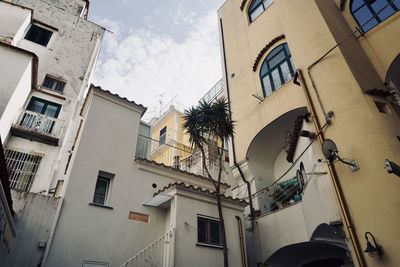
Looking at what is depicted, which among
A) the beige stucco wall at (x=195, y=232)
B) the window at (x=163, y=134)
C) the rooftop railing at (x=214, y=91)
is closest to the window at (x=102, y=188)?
the beige stucco wall at (x=195, y=232)

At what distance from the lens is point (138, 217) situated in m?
10.4

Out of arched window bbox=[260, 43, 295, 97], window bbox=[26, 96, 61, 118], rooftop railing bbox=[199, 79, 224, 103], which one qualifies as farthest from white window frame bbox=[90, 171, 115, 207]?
rooftop railing bbox=[199, 79, 224, 103]

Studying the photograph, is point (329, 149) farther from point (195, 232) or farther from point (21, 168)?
point (21, 168)

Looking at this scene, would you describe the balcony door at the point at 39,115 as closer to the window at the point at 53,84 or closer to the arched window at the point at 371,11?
the window at the point at 53,84

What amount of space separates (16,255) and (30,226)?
0.84 metres

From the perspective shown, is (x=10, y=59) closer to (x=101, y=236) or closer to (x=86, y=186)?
(x=86, y=186)

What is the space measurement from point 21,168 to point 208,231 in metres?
9.60

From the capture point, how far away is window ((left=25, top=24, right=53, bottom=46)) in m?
19.8

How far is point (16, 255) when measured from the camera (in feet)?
26.1

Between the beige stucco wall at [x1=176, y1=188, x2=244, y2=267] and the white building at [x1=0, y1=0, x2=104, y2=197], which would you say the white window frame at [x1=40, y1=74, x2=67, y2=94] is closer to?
the white building at [x1=0, y1=0, x2=104, y2=197]

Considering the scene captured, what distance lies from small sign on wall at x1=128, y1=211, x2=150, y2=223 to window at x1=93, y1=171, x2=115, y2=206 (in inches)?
40.2

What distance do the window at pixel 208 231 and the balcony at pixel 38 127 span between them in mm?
9632

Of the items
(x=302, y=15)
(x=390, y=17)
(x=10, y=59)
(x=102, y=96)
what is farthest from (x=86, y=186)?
(x=390, y=17)

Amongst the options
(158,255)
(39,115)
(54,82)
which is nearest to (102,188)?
(158,255)
